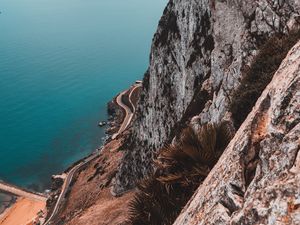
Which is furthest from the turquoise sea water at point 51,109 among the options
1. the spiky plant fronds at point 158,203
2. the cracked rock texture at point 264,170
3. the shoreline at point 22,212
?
the cracked rock texture at point 264,170

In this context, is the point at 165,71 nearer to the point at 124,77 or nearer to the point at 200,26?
the point at 200,26

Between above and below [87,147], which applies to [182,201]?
below

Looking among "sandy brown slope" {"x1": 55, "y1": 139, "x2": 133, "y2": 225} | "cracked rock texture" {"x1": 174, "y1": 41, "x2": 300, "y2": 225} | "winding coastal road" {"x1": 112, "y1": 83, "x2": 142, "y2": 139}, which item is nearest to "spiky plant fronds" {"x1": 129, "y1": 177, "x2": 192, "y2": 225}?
"cracked rock texture" {"x1": 174, "y1": 41, "x2": 300, "y2": 225}

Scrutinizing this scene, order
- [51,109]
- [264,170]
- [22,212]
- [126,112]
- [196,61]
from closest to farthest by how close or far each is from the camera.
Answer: [264,170]
[196,61]
[22,212]
[126,112]
[51,109]

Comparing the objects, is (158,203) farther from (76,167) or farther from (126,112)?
(126,112)

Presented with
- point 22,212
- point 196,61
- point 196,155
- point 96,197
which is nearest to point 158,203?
point 196,155

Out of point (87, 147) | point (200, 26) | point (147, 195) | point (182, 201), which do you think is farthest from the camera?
point (87, 147)

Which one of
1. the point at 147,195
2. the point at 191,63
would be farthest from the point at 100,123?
the point at 147,195
